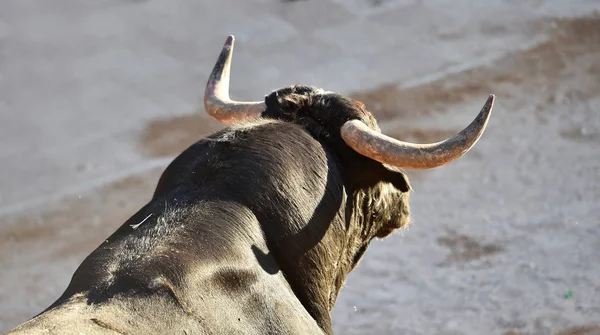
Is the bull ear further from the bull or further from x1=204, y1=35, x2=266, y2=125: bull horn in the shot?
x1=204, y1=35, x2=266, y2=125: bull horn

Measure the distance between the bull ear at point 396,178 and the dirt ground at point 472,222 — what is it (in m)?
2.60

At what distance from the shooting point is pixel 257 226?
4.77m

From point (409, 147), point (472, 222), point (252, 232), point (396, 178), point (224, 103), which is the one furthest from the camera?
point (472, 222)

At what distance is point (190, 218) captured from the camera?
15.0 feet

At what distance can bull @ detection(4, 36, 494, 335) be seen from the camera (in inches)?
161

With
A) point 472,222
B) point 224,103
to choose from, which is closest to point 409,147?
point 224,103

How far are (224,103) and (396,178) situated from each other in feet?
3.98

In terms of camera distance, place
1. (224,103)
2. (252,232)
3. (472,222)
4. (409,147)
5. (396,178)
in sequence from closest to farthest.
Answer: (252,232), (409,147), (396,178), (224,103), (472,222)

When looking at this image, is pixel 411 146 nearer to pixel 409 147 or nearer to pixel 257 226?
pixel 409 147

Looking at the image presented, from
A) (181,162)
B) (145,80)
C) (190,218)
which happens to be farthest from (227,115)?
(145,80)

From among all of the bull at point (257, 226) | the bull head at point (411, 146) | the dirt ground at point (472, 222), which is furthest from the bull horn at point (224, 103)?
the dirt ground at point (472, 222)

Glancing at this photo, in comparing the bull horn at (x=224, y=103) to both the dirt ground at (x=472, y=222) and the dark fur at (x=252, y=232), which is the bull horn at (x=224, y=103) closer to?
the dark fur at (x=252, y=232)

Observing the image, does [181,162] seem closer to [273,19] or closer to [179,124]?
[179,124]

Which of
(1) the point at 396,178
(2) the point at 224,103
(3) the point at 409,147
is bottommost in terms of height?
(1) the point at 396,178
